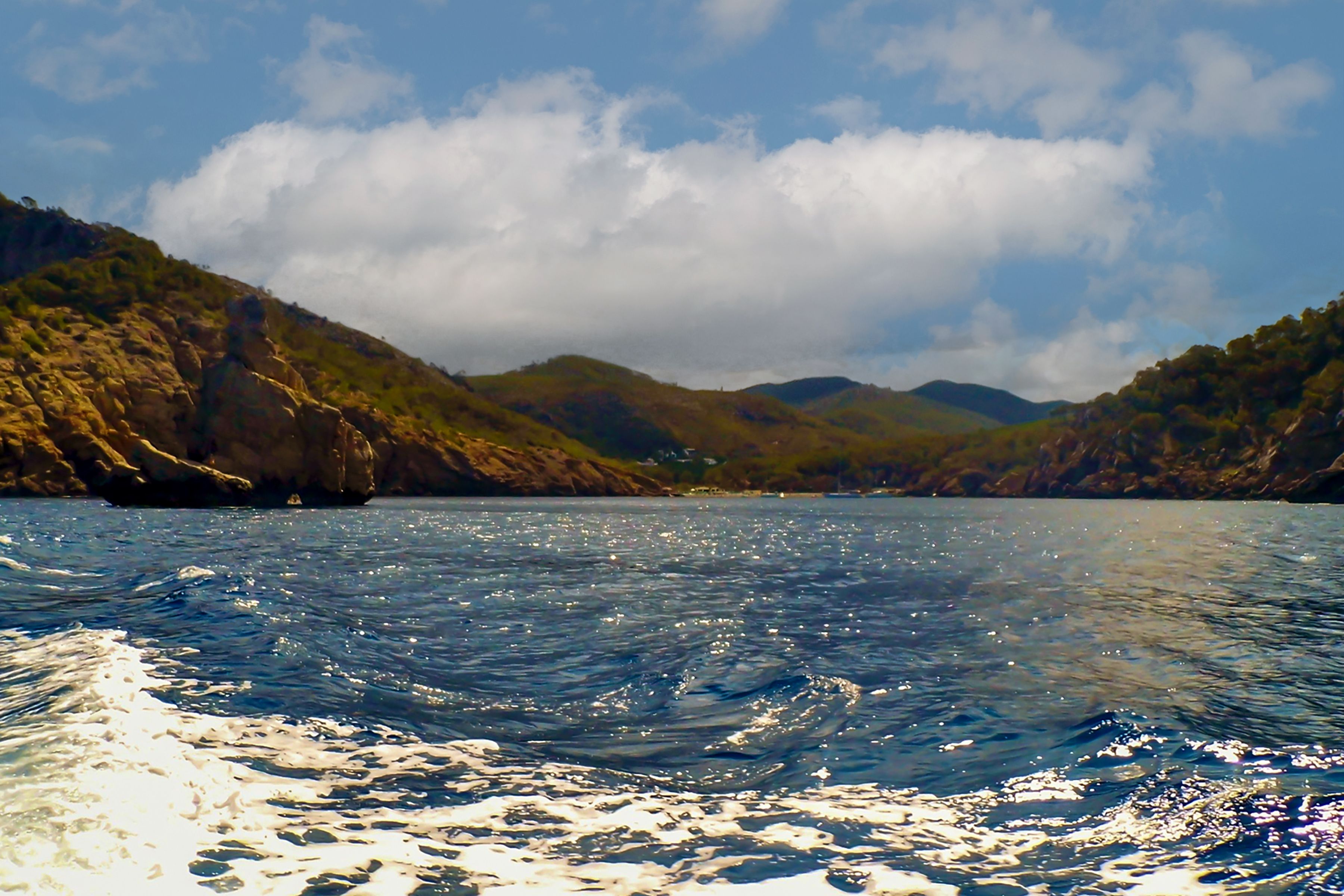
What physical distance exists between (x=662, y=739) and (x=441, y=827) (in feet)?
13.1

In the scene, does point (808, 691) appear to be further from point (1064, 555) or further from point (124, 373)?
point (124, 373)

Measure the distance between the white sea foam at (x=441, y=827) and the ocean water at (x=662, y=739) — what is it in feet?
0.13

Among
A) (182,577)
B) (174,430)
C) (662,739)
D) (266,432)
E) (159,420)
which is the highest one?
(159,420)

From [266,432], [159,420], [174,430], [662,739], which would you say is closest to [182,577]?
[662,739]

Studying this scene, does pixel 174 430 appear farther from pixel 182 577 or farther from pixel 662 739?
pixel 662 739

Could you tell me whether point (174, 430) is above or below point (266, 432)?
above

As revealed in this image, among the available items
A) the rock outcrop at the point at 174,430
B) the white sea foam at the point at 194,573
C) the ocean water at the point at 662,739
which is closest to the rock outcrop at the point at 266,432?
the rock outcrop at the point at 174,430

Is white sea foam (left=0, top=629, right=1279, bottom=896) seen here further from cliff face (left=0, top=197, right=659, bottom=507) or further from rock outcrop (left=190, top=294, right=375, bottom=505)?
rock outcrop (left=190, top=294, right=375, bottom=505)

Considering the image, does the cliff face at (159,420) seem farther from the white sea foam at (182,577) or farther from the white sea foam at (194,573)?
the white sea foam at (182,577)

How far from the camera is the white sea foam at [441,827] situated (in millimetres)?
7035

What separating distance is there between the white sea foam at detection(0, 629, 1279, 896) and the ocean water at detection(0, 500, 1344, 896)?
0.13ft

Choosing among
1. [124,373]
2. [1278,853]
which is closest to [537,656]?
[1278,853]

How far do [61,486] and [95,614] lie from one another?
349 feet

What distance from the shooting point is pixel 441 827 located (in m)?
8.20
